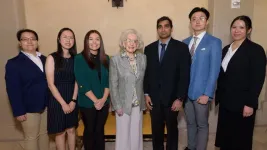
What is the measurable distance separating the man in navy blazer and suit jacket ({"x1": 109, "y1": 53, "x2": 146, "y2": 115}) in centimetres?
69

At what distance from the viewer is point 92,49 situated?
220cm

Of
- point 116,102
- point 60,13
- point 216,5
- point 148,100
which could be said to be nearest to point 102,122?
point 116,102

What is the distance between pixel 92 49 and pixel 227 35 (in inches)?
76.0

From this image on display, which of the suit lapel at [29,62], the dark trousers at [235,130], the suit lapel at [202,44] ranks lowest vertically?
the dark trousers at [235,130]

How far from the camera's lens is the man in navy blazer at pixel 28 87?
2.09 metres

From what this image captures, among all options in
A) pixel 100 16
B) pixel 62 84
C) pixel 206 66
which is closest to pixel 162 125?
pixel 206 66

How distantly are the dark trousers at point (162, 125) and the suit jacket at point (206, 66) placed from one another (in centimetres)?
33

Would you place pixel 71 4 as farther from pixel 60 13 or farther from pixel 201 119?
pixel 201 119

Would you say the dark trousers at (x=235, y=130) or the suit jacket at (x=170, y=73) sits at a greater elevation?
the suit jacket at (x=170, y=73)

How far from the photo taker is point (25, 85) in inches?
84.1

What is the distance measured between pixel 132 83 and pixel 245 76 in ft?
3.51

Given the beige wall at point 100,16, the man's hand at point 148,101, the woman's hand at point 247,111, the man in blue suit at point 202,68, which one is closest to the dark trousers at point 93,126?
the man's hand at point 148,101

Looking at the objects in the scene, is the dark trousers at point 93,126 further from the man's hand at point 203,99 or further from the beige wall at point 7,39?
the beige wall at point 7,39

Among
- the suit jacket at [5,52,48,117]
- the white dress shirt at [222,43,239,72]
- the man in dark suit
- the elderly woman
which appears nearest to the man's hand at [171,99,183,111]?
the man in dark suit
